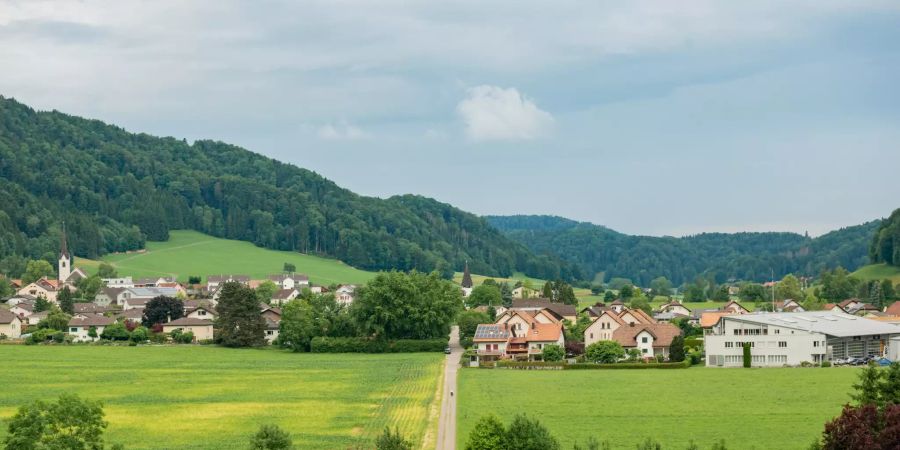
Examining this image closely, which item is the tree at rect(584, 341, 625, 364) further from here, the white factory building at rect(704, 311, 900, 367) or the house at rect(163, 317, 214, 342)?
the house at rect(163, 317, 214, 342)

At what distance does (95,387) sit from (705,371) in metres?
32.7

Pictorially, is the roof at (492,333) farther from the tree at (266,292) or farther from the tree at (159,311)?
the tree at (266,292)

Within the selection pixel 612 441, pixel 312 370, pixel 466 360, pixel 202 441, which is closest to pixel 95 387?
pixel 312 370

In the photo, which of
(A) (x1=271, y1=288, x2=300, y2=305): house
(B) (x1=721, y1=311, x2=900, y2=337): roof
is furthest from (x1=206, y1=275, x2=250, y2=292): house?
(B) (x1=721, y1=311, x2=900, y2=337): roof

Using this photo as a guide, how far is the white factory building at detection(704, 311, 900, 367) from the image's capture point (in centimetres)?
6819

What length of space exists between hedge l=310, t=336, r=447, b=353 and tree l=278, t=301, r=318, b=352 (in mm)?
799

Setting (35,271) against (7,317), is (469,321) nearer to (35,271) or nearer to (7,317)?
(7,317)

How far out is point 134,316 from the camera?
344 ft

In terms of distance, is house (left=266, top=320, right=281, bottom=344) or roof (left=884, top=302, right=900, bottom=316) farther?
roof (left=884, top=302, right=900, bottom=316)

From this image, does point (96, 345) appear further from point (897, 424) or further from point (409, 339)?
point (897, 424)

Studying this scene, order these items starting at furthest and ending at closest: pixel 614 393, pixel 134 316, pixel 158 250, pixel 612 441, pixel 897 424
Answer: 1. pixel 158 250
2. pixel 134 316
3. pixel 614 393
4. pixel 612 441
5. pixel 897 424

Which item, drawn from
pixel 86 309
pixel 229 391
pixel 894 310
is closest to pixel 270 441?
pixel 229 391

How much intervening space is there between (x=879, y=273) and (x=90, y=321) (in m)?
101

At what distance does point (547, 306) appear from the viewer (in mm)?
111000
